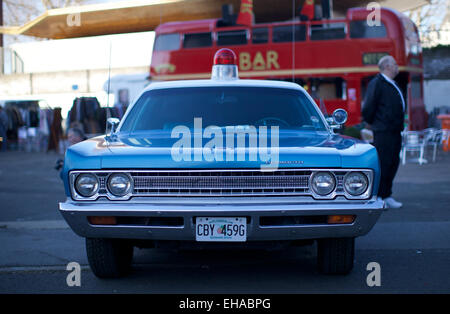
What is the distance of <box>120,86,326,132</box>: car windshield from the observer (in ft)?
18.6

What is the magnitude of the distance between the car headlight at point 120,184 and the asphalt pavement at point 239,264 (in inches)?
28.8

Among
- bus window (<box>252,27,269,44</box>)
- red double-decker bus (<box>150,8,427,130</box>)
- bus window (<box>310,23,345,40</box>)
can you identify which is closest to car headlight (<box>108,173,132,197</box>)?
red double-decker bus (<box>150,8,427,130</box>)

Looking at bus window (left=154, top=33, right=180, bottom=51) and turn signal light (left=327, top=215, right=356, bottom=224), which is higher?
bus window (left=154, top=33, right=180, bottom=51)

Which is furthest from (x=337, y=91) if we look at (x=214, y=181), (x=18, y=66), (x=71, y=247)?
(x=18, y=66)

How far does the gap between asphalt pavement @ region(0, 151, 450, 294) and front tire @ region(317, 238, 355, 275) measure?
7 cm

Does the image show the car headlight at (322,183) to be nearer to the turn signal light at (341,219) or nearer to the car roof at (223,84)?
the turn signal light at (341,219)

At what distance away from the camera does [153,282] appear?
194 inches

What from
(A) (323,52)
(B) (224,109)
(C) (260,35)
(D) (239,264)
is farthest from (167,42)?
(D) (239,264)

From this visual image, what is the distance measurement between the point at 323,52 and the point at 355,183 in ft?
51.0

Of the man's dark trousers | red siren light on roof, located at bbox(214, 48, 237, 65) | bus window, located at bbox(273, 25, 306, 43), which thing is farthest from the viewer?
bus window, located at bbox(273, 25, 306, 43)

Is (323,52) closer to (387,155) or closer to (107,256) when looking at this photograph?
(387,155)

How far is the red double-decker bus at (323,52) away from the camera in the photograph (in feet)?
62.7

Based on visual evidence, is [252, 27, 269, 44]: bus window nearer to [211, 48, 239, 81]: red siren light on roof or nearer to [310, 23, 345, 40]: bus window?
[310, 23, 345, 40]: bus window

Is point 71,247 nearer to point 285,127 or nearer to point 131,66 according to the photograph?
point 285,127
